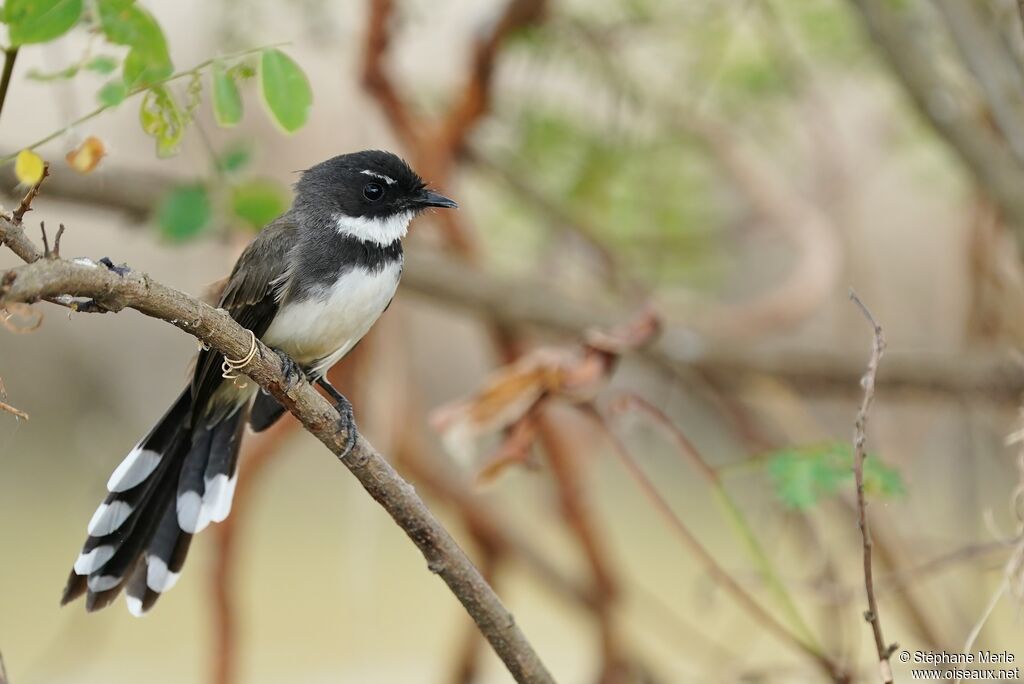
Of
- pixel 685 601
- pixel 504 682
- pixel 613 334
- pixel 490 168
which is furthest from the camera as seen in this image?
pixel 685 601

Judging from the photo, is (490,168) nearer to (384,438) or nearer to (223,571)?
(384,438)

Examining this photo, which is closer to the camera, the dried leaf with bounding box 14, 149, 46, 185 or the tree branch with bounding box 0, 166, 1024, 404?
the dried leaf with bounding box 14, 149, 46, 185

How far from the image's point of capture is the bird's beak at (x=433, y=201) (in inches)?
114

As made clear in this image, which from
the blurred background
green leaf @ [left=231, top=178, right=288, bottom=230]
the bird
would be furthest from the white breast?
green leaf @ [left=231, top=178, right=288, bottom=230]

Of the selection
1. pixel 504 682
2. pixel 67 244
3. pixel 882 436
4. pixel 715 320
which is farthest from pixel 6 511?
pixel 882 436

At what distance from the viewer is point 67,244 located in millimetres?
7301

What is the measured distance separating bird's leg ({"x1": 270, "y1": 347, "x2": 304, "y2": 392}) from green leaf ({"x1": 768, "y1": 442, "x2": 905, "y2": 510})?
112 cm

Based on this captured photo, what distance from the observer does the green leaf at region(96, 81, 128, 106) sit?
184cm

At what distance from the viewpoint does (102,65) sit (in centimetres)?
198

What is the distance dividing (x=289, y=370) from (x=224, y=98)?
594mm

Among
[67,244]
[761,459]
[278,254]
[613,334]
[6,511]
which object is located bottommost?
[761,459]

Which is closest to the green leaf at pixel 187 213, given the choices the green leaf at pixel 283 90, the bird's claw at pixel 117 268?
the green leaf at pixel 283 90

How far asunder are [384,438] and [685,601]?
3.40 meters

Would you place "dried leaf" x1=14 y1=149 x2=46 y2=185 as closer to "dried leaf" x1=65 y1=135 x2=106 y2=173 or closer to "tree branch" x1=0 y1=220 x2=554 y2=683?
"dried leaf" x1=65 y1=135 x2=106 y2=173
